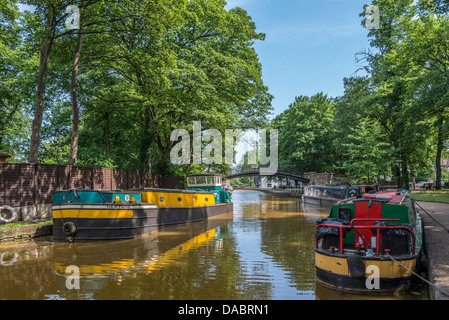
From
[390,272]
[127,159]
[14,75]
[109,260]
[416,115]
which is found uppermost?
[14,75]

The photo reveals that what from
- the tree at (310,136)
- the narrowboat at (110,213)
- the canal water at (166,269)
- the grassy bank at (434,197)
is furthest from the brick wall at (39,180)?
the tree at (310,136)

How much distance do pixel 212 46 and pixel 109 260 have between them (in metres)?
20.8

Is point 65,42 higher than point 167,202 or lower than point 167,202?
higher

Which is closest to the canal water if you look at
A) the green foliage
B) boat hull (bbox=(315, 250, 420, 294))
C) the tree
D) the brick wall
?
boat hull (bbox=(315, 250, 420, 294))

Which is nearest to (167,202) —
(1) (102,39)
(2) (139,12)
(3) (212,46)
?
(2) (139,12)

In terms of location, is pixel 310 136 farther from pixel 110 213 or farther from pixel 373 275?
pixel 373 275

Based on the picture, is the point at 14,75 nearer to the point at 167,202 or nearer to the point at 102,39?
the point at 102,39

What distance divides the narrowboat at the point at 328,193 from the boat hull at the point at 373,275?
14.5m

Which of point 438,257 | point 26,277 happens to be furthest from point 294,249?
point 26,277

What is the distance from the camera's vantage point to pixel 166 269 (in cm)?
792

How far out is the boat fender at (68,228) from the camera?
11.2 m

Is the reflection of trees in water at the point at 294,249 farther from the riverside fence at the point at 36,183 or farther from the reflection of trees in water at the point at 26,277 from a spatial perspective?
the riverside fence at the point at 36,183

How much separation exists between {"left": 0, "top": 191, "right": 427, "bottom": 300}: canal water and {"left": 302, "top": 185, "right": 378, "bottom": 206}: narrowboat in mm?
10062

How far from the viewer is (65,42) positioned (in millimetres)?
17141
